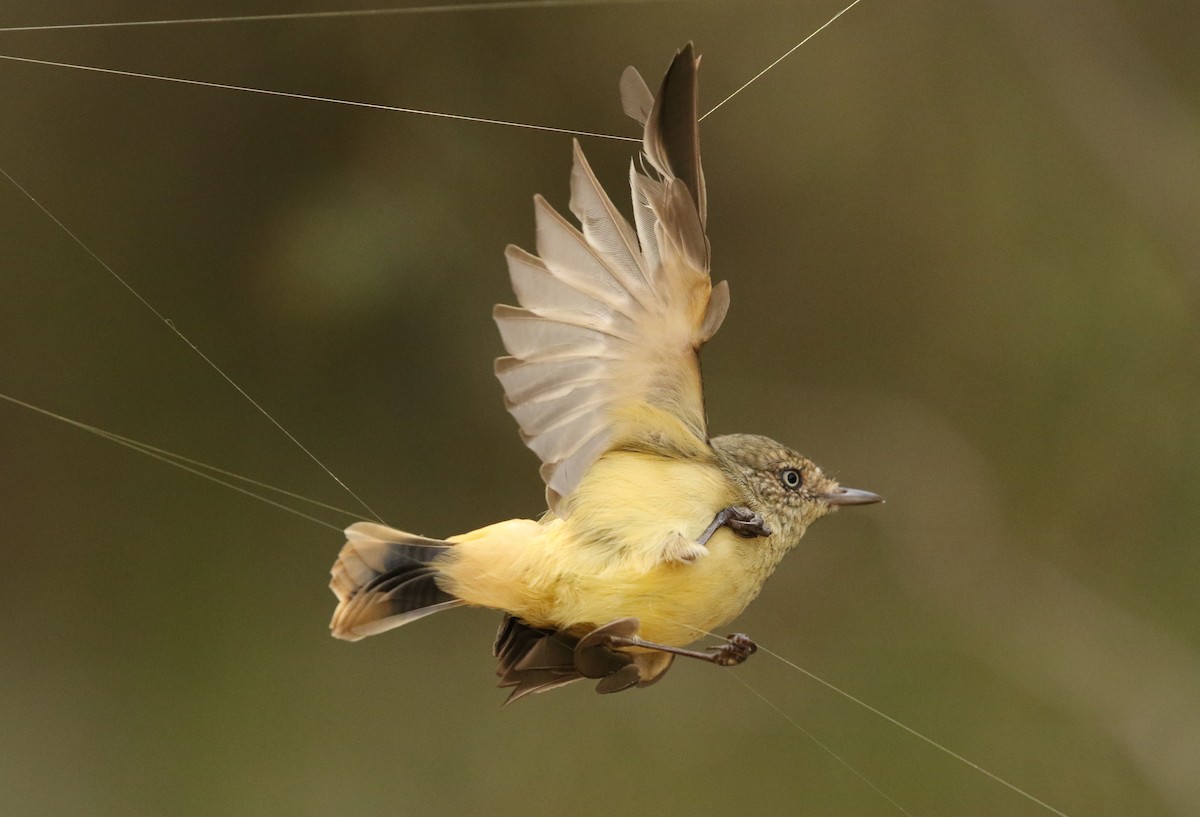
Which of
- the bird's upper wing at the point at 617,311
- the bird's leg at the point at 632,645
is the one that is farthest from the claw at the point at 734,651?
the bird's upper wing at the point at 617,311

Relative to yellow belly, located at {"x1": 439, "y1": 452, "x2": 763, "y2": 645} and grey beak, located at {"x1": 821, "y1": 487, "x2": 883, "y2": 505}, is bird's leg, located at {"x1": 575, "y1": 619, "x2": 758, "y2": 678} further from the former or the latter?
grey beak, located at {"x1": 821, "y1": 487, "x2": 883, "y2": 505}

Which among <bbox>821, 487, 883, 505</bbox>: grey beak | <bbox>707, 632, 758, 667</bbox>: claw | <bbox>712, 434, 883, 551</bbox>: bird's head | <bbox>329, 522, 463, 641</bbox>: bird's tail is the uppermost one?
<bbox>329, 522, 463, 641</bbox>: bird's tail

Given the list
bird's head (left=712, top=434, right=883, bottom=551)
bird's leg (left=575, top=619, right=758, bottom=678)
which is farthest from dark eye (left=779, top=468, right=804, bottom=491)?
bird's leg (left=575, top=619, right=758, bottom=678)

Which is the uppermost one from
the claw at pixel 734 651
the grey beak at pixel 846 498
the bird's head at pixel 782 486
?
the bird's head at pixel 782 486

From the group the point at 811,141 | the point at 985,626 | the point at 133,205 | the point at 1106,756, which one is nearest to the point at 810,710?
the point at 985,626

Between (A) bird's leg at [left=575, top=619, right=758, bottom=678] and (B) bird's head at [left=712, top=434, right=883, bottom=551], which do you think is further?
(B) bird's head at [left=712, top=434, right=883, bottom=551]

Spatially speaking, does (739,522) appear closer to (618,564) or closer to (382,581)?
(618,564)

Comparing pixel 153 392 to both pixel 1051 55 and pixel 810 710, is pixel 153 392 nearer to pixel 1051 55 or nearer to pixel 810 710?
pixel 810 710

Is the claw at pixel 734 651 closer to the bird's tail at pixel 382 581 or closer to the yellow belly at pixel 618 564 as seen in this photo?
the yellow belly at pixel 618 564
